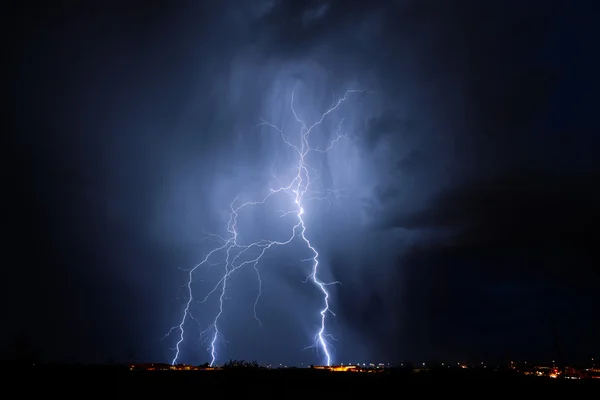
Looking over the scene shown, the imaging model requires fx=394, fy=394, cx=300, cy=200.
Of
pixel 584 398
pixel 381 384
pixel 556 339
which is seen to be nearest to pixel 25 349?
pixel 381 384

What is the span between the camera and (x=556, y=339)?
59656 millimetres

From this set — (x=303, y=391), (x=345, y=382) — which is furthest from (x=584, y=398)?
(x=303, y=391)

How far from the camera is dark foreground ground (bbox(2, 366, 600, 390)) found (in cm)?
1459

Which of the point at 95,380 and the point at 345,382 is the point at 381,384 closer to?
the point at 345,382

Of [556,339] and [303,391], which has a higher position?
[556,339]

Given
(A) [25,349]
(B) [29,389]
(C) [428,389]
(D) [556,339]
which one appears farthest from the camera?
(D) [556,339]

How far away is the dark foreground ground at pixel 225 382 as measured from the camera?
14.6 metres

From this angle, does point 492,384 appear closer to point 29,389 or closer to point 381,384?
point 381,384

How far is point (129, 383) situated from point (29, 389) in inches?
132

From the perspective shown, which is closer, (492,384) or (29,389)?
(29,389)

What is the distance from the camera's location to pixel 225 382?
54.5 ft

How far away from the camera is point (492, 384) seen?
19.8m

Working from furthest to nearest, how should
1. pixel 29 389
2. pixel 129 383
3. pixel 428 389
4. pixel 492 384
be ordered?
pixel 492 384 < pixel 428 389 < pixel 129 383 < pixel 29 389

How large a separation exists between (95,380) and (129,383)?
1.35m
